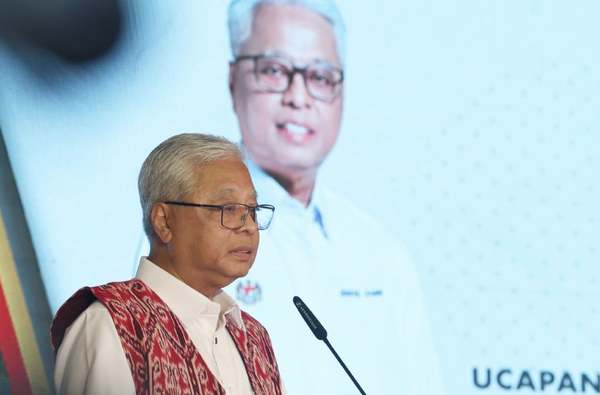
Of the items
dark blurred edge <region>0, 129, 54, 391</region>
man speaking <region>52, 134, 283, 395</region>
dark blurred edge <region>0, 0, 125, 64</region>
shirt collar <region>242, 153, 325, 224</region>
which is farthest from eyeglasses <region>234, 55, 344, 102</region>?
man speaking <region>52, 134, 283, 395</region>

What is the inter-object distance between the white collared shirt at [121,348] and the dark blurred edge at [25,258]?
123 centimetres

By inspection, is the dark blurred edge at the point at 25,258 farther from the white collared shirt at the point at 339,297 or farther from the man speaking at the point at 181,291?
the man speaking at the point at 181,291

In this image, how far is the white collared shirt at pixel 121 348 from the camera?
1.73 metres

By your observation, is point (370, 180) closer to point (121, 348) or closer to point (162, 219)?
point (162, 219)

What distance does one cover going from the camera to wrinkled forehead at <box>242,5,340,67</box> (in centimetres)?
310

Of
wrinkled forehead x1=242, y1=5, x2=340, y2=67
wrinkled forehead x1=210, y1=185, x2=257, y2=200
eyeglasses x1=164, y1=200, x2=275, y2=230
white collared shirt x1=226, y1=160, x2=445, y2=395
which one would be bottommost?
white collared shirt x1=226, y1=160, x2=445, y2=395

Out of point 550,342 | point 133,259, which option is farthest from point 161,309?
point 550,342

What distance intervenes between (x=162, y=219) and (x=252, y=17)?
1.30 meters

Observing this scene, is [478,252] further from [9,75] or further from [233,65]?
[9,75]

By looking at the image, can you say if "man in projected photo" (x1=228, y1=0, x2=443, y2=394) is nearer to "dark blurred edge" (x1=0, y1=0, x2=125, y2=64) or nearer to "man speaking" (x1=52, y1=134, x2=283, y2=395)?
"dark blurred edge" (x1=0, y1=0, x2=125, y2=64)

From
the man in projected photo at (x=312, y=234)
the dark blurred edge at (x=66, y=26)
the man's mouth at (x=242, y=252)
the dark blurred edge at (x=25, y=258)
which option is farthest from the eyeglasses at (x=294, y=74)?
the man's mouth at (x=242, y=252)

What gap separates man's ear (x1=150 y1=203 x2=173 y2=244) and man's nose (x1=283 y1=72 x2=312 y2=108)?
1235 mm

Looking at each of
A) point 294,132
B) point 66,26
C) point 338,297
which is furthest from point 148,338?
point 66,26

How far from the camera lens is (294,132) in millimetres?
3121
